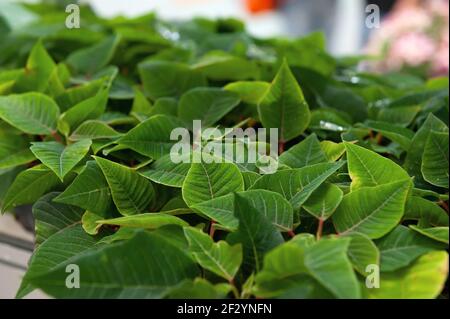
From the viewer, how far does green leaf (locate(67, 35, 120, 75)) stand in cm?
75

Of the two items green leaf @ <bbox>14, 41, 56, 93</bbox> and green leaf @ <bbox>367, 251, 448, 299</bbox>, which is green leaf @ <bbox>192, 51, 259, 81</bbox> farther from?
green leaf @ <bbox>367, 251, 448, 299</bbox>

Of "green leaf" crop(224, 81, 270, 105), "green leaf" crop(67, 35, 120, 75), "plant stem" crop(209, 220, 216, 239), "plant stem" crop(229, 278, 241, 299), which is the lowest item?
"plant stem" crop(229, 278, 241, 299)

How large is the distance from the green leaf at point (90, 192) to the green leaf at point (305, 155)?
14 cm

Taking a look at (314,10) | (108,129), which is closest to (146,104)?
(108,129)

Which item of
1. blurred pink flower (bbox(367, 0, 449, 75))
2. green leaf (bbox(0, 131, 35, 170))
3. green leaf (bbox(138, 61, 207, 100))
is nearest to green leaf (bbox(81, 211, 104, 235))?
green leaf (bbox(0, 131, 35, 170))

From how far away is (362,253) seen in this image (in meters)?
0.38

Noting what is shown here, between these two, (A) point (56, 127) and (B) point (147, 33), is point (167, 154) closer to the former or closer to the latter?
(A) point (56, 127)

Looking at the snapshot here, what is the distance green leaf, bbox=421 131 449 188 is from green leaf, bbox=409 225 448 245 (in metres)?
0.07

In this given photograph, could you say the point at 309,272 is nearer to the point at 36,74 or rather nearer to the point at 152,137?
the point at 152,137

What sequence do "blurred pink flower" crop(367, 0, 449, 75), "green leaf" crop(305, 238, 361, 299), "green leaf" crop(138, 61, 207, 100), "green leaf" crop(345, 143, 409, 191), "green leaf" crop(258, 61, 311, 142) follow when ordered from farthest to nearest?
"blurred pink flower" crop(367, 0, 449, 75) → "green leaf" crop(138, 61, 207, 100) → "green leaf" crop(258, 61, 311, 142) → "green leaf" crop(345, 143, 409, 191) → "green leaf" crop(305, 238, 361, 299)

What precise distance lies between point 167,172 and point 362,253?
0.17m

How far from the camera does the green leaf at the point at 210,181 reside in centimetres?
43
